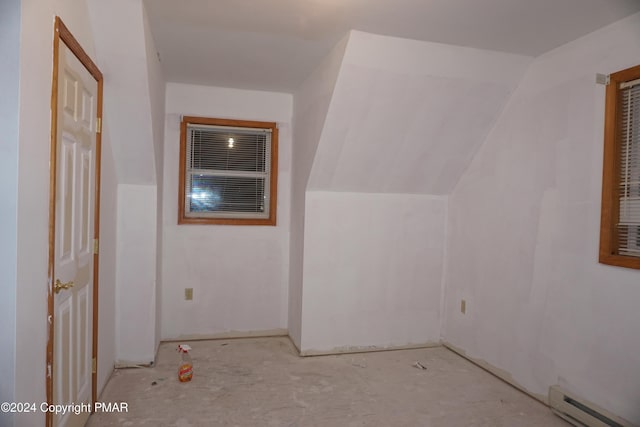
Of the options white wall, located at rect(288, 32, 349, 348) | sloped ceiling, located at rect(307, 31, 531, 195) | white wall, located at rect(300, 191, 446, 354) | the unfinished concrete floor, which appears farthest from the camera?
white wall, located at rect(300, 191, 446, 354)

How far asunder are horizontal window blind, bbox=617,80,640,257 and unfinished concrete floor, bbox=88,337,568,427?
1192mm

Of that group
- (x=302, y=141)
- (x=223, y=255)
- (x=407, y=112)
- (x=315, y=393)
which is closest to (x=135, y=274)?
(x=223, y=255)

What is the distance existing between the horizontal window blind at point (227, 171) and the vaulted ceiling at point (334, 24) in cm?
88

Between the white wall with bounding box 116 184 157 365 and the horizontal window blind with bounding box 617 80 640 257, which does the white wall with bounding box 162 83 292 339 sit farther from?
the horizontal window blind with bounding box 617 80 640 257

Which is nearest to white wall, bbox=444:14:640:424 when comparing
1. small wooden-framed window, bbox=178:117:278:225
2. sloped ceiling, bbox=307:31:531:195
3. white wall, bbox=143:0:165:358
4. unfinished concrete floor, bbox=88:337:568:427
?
sloped ceiling, bbox=307:31:531:195

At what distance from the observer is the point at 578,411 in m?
2.55

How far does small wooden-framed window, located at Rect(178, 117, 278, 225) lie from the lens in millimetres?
4055

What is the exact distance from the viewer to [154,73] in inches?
120

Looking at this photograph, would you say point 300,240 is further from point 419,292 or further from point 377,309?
point 419,292

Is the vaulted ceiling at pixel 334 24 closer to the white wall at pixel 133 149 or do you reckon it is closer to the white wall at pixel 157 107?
the white wall at pixel 157 107

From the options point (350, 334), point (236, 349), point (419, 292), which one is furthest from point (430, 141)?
point (236, 349)

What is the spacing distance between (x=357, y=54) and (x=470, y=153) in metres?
1.41

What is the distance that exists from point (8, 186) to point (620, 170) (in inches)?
116

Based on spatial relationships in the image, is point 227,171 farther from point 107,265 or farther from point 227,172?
point 107,265
